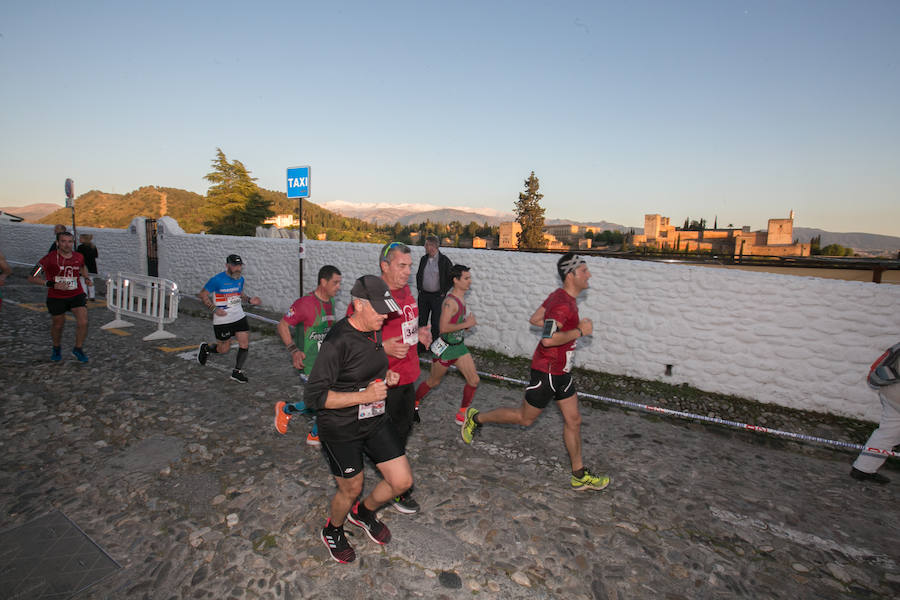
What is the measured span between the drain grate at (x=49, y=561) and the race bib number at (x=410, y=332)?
2.39m

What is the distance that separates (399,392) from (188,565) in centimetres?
177

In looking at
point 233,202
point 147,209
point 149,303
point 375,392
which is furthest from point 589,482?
point 147,209

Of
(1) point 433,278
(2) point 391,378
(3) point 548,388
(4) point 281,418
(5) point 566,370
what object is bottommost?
(4) point 281,418

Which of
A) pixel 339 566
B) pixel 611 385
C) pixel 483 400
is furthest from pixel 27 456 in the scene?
pixel 611 385

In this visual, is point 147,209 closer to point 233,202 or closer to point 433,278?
point 233,202

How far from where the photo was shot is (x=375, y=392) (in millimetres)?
2590

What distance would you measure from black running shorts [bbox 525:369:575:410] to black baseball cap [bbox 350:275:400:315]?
6.06ft

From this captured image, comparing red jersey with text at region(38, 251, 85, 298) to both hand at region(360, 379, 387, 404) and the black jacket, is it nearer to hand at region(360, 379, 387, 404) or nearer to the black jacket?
the black jacket

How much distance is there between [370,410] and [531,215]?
2093 inches

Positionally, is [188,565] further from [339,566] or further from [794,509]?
[794,509]

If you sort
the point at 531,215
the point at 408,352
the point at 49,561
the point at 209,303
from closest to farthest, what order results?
Answer: the point at 49,561 → the point at 408,352 → the point at 209,303 → the point at 531,215

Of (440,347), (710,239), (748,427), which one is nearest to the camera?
(440,347)

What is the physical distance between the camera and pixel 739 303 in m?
6.05

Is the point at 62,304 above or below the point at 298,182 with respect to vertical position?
below
